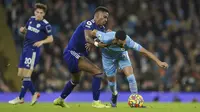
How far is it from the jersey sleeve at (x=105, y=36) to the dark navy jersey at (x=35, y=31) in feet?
8.86

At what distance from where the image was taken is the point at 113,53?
516 inches

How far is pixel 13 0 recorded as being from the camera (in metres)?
23.4

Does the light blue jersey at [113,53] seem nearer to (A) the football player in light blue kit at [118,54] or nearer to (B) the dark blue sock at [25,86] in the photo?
(A) the football player in light blue kit at [118,54]

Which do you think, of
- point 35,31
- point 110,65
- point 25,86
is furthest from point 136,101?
point 35,31

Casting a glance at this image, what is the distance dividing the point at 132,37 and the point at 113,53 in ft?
33.9

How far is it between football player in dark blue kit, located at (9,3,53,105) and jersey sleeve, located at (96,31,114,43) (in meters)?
2.59

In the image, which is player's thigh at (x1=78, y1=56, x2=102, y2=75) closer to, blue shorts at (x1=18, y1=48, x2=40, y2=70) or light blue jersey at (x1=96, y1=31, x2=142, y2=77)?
light blue jersey at (x1=96, y1=31, x2=142, y2=77)

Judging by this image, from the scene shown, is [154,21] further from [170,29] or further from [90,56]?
[90,56]

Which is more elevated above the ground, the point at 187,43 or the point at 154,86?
the point at 187,43

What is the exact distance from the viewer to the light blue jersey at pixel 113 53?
480 inches

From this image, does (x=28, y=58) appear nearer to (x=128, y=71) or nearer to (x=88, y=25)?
(x=88, y=25)

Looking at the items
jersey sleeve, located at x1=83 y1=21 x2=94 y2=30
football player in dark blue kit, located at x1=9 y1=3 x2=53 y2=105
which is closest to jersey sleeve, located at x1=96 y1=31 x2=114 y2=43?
jersey sleeve, located at x1=83 y1=21 x2=94 y2=30

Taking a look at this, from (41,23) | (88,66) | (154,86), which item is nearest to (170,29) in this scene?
(154,86)

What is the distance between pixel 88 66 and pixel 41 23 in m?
2.70
